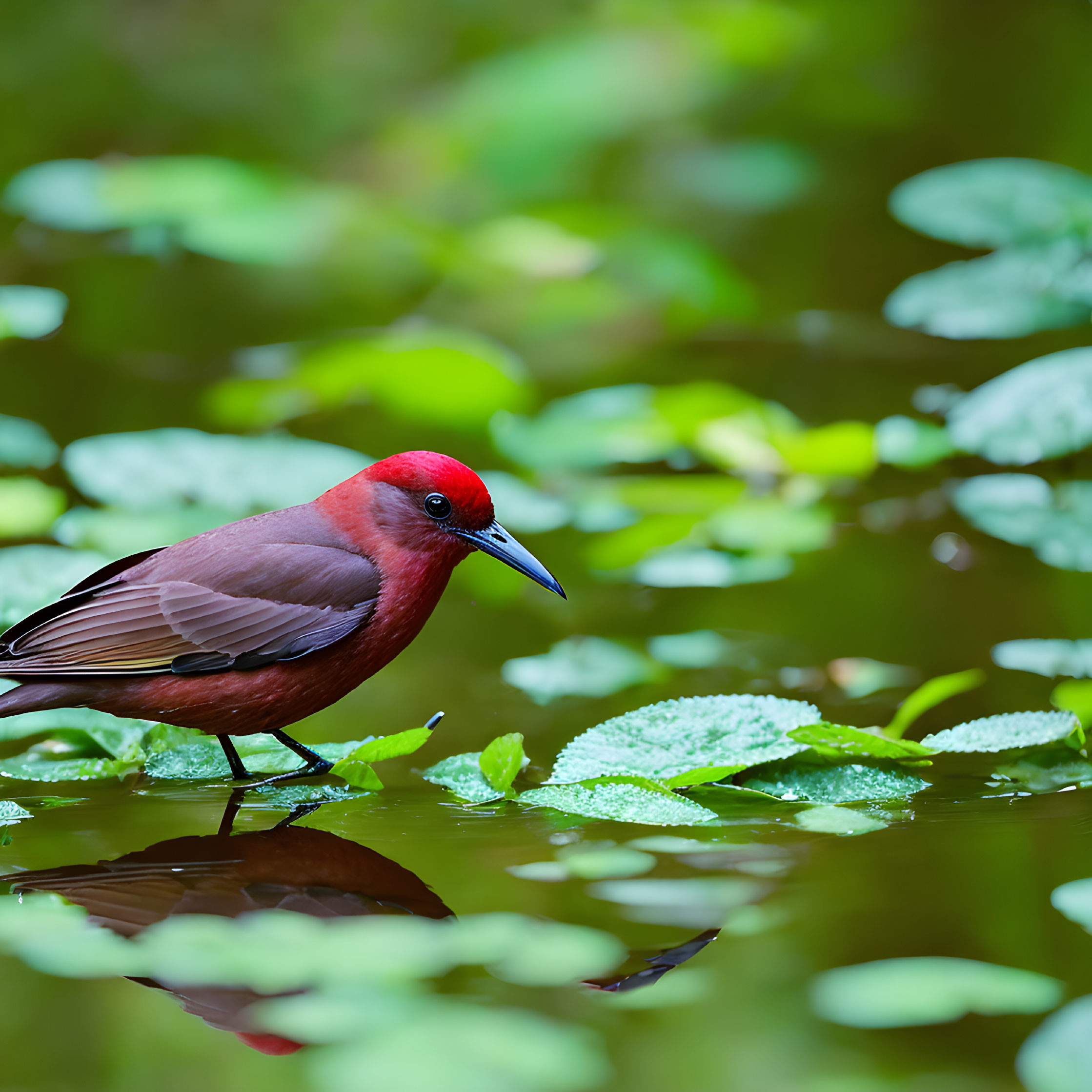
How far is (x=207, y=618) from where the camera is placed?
1.67 metres

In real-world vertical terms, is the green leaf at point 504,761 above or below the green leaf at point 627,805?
above

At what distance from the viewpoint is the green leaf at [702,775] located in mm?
1567

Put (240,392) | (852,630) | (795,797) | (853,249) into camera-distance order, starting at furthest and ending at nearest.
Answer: (853,249) → (240,392) → (852,630) → (795,797)

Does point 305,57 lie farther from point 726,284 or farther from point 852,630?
point 852,630

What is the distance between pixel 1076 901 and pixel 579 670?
3.95 feet

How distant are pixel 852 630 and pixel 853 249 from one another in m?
2.30

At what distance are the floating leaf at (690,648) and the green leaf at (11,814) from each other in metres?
1.27

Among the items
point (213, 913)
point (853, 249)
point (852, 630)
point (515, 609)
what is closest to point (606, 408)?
point (515, 609)

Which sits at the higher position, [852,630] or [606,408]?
[606,408]

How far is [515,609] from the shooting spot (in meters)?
2.80

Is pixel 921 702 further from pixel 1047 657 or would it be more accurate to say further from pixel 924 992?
pixel 924 992

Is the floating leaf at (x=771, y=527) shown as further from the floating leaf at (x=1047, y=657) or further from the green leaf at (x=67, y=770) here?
the green leaf at (x=67, y=770)

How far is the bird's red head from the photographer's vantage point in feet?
5.57

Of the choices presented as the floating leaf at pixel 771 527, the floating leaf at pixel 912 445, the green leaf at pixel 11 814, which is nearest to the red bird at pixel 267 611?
the green leaf at pixel 11 814
